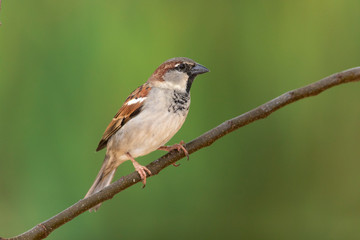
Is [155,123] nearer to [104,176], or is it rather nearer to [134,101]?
[134,101]

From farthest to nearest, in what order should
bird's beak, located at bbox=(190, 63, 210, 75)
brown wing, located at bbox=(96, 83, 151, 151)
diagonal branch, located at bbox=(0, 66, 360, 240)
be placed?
brown wing, located at bbox=(96, 83, 151, 151)
bird's beak, located at bbox=(190, 63, 210, 75)
diagonal branch, located at bbox=(0, 66, 360, 240)

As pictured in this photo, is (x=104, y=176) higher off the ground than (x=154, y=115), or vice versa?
(x=154, y=115)

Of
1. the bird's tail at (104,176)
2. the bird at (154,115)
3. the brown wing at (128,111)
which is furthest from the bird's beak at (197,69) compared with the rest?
the bird's tail at (104,176)

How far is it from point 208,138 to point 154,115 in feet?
1.24

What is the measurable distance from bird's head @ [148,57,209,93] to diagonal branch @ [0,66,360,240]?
0.25 metres

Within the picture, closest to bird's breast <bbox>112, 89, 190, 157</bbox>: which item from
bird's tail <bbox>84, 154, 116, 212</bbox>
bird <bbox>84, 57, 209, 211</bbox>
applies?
bird <bbox>84, 57, 209, 211</bbox>

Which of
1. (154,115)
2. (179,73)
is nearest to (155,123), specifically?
(154,115)

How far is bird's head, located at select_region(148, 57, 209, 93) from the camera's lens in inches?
44.7

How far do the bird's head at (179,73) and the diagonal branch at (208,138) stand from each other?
0.25 m

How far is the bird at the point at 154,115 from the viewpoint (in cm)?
116

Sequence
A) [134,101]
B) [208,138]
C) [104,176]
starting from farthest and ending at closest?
[104,176], [134,101], [208,138]

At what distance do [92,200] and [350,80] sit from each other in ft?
1.82

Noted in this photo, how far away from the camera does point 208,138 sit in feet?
2.86

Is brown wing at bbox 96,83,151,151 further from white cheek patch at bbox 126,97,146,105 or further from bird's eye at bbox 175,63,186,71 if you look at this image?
bird's eye at bbox 175,63,186,71
